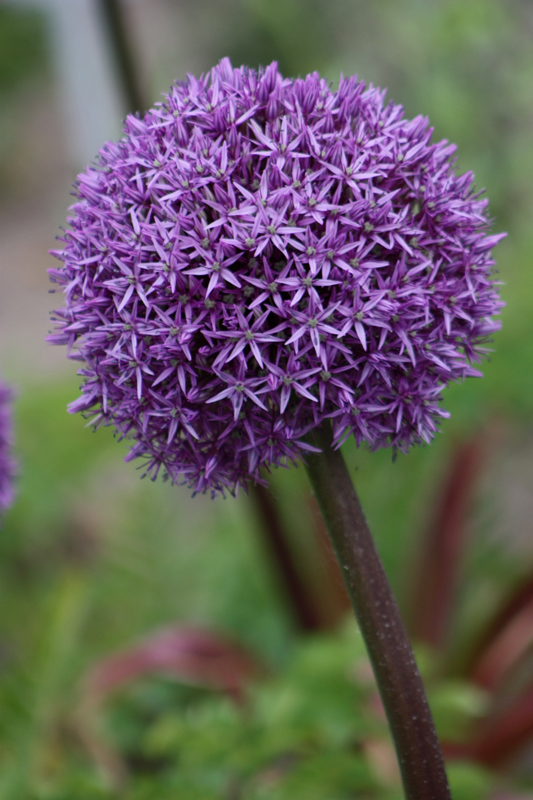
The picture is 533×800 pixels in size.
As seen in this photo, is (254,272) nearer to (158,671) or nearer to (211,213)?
(211,213)

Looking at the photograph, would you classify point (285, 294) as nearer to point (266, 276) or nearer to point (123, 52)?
point (266, 276)

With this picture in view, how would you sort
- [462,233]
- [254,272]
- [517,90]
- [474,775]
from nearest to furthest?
1. [254,272]
2. [462,233]
3. [474,775]
4. [517,90]

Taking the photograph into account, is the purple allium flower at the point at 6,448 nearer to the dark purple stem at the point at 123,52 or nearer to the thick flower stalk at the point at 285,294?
the thick flower stalk at the point at 285,294

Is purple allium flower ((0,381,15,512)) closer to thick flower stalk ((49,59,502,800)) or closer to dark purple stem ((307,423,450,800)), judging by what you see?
thick flower stalk ((49,59,502,800))

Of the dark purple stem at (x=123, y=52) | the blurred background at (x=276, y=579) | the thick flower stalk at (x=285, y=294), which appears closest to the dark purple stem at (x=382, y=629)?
the thick flower stalk at (x=285, y=294)

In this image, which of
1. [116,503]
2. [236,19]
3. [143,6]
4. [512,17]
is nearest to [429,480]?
[116,503]

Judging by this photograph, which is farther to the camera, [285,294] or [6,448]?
[6,448]

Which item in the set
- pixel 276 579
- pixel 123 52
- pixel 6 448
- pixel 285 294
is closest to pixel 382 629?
pixel 285 294
